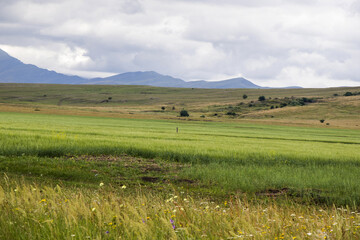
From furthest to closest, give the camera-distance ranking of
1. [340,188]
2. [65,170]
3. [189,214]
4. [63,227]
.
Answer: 1. [65,170]
2. [340,188]
3. [189,214]
4. [63,227]

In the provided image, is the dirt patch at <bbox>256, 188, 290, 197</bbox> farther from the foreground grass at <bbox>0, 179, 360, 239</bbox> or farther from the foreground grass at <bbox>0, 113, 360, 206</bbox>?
the foreground grass at <bbox>0, 179, 360, 239</bbox>

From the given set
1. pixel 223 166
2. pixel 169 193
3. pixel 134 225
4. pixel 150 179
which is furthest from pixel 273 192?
pixel 134 225

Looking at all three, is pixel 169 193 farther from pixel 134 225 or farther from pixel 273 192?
pixel 134 225

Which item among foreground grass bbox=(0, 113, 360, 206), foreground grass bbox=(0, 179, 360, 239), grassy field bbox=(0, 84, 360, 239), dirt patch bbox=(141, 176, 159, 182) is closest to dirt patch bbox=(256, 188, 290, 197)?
grassy field bbox=(0, 84, 360, 239)

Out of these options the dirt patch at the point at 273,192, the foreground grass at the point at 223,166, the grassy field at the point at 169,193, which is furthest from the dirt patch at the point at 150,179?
the dirt patch at the point at 273,192

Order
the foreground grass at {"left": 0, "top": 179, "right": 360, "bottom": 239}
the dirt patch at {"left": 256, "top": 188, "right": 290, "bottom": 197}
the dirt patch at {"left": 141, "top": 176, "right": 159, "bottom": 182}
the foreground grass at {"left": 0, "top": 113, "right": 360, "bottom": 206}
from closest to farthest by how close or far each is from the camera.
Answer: the foreground grass at {"left": 0, "top": 179, "right": 360, "bottom": 239} < the dirt patch at {"left": 256, "top": 188, "right": 290, "bottom": 197} < the foreground grass at {"left": 0, "top": 113, "right": 360, "bottom": 206} < the dirt patch at {"left": 141, "top": 176, "right": 159, "bottom": 182}

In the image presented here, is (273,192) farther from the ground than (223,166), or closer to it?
closer to it

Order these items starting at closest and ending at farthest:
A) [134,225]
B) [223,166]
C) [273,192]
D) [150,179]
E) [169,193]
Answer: [134,225], [169,193], [273,192], [150,179], [223,166]

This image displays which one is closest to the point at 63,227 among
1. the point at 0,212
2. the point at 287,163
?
the point at 0,212

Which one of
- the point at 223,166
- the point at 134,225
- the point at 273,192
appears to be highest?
the point at 134,225

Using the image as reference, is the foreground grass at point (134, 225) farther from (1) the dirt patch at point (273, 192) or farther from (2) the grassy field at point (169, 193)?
(1) the dirt patch at point (273, 192)

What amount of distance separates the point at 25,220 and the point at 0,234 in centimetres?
52

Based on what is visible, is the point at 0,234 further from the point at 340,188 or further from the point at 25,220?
the point at 340,188

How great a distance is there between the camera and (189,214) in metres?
7.59
